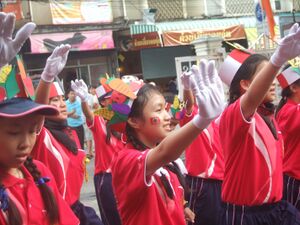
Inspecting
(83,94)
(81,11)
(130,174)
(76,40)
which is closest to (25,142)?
(130,174)

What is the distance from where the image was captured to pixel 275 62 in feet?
8.68

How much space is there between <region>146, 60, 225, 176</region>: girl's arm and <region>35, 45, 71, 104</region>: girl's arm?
112 centimetres

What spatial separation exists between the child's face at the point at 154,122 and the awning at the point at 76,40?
12565mm

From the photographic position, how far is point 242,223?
323 cm

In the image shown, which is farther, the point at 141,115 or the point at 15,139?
the point at 141,115

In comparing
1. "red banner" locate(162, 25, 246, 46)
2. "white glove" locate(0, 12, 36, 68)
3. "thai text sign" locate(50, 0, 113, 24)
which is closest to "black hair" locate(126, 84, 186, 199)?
"white glove" locate(0, 12, 36, 68)

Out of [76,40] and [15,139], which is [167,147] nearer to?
[15,139]

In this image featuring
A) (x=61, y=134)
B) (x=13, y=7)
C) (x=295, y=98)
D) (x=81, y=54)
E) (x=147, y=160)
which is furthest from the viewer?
(x=81, y=54)

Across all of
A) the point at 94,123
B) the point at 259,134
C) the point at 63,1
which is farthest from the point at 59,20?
the point at 259,134

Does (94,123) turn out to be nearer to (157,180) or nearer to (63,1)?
(157,180)

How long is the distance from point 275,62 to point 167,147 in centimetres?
73

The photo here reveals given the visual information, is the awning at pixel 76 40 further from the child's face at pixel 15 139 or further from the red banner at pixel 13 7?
the child's face at pixel 15 139

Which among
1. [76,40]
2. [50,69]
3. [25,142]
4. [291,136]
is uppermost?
[76,40]

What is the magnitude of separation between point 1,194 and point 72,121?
8.49m
